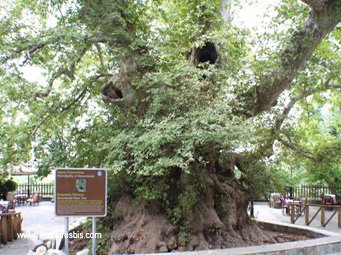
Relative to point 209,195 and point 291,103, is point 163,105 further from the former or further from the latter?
point 291,103

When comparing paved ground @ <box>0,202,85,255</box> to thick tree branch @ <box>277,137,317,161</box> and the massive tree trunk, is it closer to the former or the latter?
the massive tree trunk

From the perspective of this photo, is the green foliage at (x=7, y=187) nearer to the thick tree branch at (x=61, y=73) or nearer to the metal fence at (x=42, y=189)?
the metal fence at (x=42, y=189)

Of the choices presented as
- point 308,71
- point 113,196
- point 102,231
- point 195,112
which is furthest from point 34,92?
point 308,71

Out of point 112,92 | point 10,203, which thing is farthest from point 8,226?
point 10,203

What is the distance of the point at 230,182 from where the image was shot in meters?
10.1

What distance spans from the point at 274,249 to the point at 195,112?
301 cm

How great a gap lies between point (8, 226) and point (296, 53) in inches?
363

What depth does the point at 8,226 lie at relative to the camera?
11.2m

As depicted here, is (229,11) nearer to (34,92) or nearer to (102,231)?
(34,92)

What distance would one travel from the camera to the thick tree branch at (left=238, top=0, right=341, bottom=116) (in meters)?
9.52

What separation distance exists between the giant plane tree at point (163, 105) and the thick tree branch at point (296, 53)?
3 centimetres

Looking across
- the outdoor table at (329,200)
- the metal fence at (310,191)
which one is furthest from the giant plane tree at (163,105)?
the metal fence at (310,191)

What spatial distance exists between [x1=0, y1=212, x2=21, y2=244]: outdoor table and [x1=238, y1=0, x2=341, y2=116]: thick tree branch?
725 centimetres

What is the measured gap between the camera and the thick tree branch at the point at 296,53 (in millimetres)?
9516
